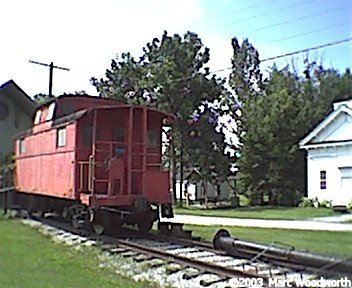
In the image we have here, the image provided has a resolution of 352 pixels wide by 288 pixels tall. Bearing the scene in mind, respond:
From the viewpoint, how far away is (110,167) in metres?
12.3

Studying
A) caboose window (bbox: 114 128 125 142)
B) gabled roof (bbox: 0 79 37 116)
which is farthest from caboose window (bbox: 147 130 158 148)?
gabled roof (bbox: 0 79 37 116)

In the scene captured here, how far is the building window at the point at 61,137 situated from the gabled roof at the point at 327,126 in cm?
1738

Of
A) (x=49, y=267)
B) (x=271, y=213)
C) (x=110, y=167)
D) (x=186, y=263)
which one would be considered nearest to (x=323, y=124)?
(x=271, y=213)

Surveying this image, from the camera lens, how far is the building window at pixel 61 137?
13680 mm

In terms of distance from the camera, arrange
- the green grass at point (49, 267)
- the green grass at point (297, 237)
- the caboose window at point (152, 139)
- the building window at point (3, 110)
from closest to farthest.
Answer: the green grass at point (49, 267), the green grass at point (297, 237), the caboose window at point (152, 139), the building window at point (3, 110)

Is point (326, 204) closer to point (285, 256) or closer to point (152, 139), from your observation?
point (152, 139)

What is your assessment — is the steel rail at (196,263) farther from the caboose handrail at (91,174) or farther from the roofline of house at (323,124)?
the roofline of house at (323,124)

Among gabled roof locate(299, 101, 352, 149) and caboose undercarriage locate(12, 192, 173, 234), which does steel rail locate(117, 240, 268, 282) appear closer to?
caboose undercarriage locate(12, 192, 173, 234)

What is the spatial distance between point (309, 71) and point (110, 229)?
87.7ft

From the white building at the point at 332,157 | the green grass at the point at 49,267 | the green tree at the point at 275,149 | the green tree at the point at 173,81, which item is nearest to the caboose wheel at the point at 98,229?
the green grass at the point at 49,267

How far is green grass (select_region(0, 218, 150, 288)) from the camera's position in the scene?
7289 mm

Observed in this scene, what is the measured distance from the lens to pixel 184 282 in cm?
740

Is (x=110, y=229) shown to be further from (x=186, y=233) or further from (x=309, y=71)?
(x=309, y=71)

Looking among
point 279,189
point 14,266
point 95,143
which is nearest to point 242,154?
point 279,189
